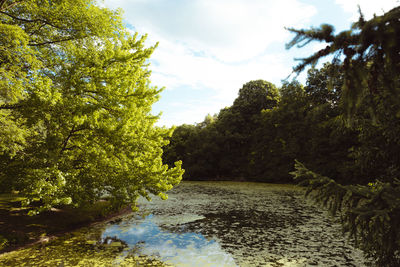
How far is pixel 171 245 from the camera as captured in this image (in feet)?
29.9

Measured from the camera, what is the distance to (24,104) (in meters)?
7.73

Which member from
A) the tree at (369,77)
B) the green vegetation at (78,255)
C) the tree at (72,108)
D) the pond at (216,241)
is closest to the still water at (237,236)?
the pond at (216,241)

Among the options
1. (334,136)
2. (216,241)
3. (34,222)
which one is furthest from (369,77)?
(334,136)

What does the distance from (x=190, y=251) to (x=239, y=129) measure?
1451 inches

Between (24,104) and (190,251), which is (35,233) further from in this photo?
(190,251)

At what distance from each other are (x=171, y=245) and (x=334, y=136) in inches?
1021

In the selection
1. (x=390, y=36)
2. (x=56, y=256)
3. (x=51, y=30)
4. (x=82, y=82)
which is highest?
(x=51, y=30)

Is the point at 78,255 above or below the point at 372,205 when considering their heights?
below

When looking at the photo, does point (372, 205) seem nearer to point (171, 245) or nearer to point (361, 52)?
point (361, 52)

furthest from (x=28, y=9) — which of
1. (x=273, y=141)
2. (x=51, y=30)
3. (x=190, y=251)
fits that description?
(x=273, y=141)

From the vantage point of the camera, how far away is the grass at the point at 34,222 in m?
8.55

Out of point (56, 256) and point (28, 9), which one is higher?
point (28, 9)

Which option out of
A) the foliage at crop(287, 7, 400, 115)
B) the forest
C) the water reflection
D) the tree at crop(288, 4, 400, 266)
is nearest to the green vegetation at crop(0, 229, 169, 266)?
the water reflection

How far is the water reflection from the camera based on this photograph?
7.76 m
